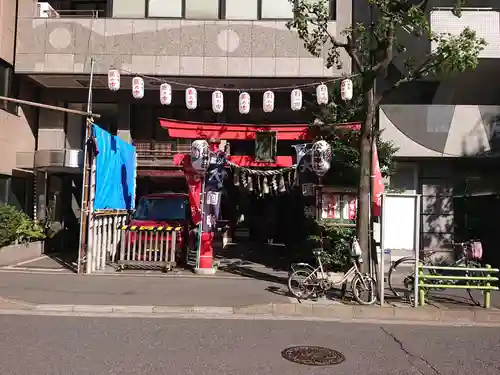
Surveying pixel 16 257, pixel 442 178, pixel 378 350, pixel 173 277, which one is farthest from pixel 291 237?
pixel 378 350

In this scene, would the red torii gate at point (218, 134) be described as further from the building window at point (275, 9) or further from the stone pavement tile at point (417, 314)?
the building window at point (275, 9)

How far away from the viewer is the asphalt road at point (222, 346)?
5789mm

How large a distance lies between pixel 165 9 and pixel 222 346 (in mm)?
13874

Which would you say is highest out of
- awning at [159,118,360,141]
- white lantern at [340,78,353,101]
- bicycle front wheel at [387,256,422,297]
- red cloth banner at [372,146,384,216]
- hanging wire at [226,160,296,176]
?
white lantern at [340,78,353,101]

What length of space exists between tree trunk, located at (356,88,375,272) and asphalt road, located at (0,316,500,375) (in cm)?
247

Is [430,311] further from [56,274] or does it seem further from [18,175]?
[18,175]

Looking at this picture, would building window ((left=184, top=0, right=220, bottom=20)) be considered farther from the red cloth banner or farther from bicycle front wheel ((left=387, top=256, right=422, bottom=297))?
bicycle front wheel ((left=387, top=256, right=422, bottom=297))

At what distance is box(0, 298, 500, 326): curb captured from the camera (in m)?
8.94

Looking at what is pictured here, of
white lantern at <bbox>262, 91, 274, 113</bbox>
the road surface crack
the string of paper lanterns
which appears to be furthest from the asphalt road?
white lantern at <bbox>262, 91, 274, 113</bbox>

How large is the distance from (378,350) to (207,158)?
7165 mm

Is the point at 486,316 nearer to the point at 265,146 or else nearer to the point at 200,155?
the point at 265,146

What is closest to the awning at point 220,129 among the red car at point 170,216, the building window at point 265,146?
the building window at point 265,146

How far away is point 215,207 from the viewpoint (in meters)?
13.1

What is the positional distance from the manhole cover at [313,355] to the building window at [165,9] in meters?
13.8
